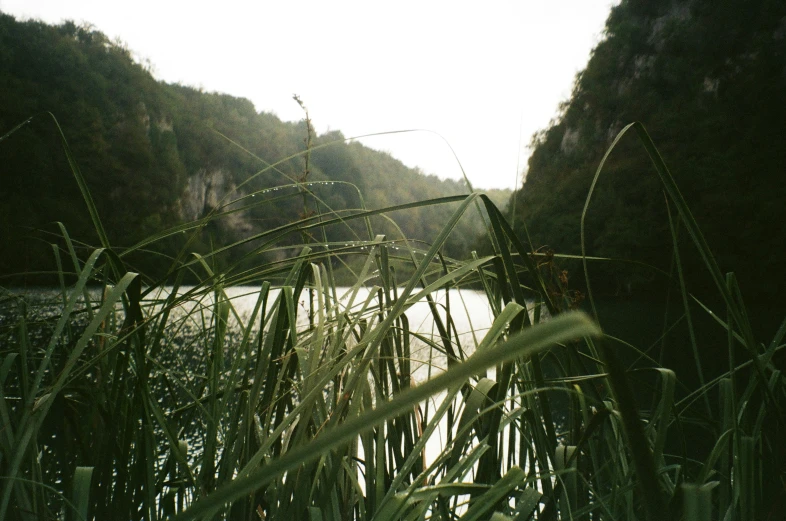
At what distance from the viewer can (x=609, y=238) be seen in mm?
13406

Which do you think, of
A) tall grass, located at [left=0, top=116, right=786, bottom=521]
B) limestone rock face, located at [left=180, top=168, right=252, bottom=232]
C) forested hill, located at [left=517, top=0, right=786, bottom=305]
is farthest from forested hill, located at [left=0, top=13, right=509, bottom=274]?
tall grass, located at [left=0, top=116, right=786, bottom=521]

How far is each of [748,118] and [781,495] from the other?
19341mm

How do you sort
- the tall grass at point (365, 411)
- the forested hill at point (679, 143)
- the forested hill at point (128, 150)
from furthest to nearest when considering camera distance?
the forested hill at point (128, 150)
the forested hill at point (679, 143)
the tall grass at point (365, 411)

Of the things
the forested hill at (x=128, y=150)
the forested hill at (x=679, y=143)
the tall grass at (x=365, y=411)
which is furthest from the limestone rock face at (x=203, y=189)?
the tall grass at (x=365, y=411)

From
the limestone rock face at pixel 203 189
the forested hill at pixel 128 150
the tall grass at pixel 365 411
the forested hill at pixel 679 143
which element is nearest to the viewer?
the tall grass at pixel 365 411

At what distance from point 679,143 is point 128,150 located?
25.8m

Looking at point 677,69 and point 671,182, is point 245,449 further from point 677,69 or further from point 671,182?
point 677,69

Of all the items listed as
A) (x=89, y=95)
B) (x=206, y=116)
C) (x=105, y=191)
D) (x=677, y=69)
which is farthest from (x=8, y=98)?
(x=677, y=69)

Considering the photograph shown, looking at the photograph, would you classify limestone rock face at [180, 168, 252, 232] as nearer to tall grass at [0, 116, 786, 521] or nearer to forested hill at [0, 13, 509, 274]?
forested hill at [0, 13, 509, 274]

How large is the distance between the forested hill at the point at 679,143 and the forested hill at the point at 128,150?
199 inches

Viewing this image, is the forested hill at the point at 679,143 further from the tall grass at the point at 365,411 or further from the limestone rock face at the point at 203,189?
the limestone rock face at the point at 203,189

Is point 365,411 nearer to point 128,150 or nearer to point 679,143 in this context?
point 679,143

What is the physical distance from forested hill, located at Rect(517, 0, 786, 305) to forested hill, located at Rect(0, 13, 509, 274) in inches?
199

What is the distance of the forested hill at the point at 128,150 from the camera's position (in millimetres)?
18766
